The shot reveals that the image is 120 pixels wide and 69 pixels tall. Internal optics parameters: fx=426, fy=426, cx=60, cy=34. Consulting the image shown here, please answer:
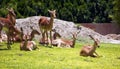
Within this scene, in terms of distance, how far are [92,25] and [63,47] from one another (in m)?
20.7

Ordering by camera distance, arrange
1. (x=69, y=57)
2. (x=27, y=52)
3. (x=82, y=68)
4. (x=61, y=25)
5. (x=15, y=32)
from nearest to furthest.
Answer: (x=82, y=68)
(x=69, y=57)
(x=27, y=52)
(x=15, y=32)
(x=61, y=25)

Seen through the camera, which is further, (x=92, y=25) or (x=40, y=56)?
(x=92, y=25)

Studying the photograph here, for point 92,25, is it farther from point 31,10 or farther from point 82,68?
point 82,68

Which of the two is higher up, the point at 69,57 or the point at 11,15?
the point at 11,15

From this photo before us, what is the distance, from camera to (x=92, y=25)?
141 feet

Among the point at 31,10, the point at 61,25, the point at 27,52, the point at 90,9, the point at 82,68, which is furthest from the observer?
the point at 90,9

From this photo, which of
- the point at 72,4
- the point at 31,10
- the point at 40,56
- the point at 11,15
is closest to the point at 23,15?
the point at 31,10

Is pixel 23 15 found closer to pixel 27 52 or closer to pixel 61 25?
pixel 61 25

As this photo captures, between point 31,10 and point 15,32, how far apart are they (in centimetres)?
1959

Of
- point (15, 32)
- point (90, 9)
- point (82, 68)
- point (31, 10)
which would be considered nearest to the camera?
point (82, 68)

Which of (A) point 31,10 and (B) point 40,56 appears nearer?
(B) point 40,56

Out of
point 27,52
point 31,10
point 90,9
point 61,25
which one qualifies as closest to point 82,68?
point 27,52

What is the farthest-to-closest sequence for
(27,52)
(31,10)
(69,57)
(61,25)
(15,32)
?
(31,10) < (61,25) < (15,32) < (27,52) < (69,57)

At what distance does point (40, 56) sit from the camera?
1755 centimetres
